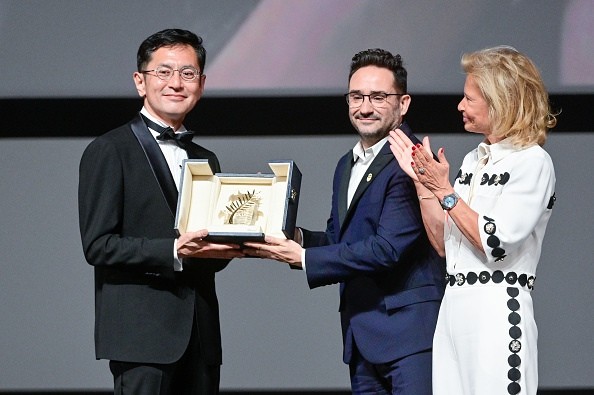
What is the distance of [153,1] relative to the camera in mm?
4723

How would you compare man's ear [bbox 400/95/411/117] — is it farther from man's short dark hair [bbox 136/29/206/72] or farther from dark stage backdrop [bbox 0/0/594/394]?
dark stage backdrop [bbox 0/0/594/394]

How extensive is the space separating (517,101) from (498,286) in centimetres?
49

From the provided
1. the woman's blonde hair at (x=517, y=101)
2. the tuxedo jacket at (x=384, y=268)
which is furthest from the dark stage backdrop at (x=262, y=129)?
the woman's blonde hair at (x=517, y=101)

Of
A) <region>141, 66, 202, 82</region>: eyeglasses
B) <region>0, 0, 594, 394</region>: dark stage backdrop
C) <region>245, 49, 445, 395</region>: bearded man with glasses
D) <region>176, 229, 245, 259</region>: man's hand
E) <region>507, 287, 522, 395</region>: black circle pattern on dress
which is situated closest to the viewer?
<region>507, 287, 522, 395</region>: black circle pattern on dress

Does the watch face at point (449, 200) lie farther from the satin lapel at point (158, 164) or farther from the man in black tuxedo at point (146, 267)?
the satin lapel at point (158, 164)

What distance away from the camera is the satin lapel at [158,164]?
3.09 m

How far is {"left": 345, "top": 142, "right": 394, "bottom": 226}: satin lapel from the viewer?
3168 mm

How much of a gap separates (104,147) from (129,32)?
5.76 feet

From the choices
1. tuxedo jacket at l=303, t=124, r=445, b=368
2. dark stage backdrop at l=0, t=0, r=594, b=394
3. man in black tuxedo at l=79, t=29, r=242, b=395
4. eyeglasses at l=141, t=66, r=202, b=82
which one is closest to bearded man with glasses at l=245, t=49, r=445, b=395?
tuxedo jacket at l=303, t=124, r=445, b=368

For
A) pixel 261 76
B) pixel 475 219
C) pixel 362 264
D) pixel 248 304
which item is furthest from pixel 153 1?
pixel 475 219

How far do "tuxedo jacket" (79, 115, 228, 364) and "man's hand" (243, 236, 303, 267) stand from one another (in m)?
0.20

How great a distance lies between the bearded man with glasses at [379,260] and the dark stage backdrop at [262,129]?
1448 millimetres

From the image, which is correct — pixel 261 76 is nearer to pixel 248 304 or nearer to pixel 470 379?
pixel 248 304

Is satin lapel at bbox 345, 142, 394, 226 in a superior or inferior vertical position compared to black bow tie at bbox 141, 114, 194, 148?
inferior
